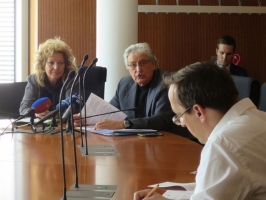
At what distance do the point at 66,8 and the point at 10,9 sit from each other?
0.70 metres

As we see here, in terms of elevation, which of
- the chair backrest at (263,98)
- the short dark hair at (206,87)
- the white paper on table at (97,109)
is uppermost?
the short dark hair at (206,87)

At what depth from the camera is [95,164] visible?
224 cm

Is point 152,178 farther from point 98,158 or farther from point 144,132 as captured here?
point 144,132

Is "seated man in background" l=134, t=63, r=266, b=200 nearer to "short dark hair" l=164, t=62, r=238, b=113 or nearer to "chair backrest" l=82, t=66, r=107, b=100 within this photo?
"short dark hair" l=164, t=62, r=238, b=113

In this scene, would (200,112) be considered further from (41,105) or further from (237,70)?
(237,70)

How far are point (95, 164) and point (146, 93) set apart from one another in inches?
62.8

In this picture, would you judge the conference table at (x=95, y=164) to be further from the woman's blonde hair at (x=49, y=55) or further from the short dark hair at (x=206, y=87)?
the woman's blonde hair at (x=49, y=55)

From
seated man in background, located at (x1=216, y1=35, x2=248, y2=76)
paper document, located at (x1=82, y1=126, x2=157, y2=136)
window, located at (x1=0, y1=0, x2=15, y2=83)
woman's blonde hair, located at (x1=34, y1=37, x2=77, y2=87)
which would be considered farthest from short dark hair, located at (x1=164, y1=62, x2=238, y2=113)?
window, located at (x1=0, y1=0, x2=15, y2=83)

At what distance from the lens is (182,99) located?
1.52 meters

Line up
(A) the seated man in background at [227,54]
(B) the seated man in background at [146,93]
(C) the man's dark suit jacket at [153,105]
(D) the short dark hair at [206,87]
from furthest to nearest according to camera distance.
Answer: (A) the seated man in background at [227,54]
(B) the seated man in background at [146,93]
(C) the man's dark suit jacket at [153,105]
(D) the short dark hair at [206,87]

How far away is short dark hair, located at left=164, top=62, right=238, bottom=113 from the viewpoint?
1.48m

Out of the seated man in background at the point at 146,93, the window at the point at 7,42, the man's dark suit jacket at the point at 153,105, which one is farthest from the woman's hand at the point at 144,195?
the window at the point at 7,42

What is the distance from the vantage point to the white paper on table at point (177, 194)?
1.67 meters

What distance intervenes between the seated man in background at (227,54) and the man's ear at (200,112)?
3.93m
